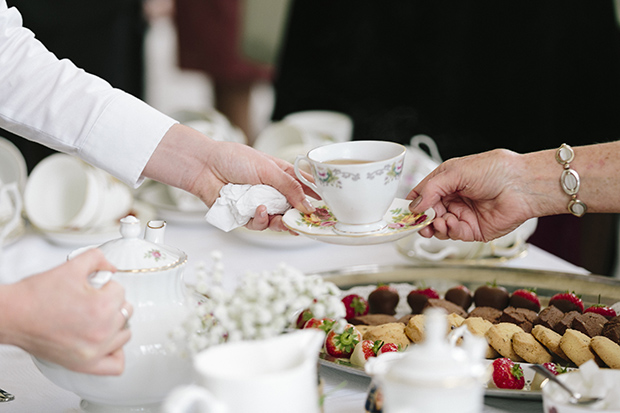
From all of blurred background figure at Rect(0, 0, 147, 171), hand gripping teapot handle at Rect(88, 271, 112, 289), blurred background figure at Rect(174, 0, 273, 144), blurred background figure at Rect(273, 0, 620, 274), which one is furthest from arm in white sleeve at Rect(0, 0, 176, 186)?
blurred background figure at Rect(174, 0, 273, 144)

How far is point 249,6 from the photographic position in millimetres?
5531

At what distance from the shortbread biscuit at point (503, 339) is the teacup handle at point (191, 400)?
2.39ft

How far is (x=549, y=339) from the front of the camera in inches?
50.4

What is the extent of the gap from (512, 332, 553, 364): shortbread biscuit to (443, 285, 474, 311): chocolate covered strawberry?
263 millimetres

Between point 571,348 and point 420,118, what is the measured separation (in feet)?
9.96

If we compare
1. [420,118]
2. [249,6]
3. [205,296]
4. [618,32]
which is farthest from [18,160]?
[249,6]

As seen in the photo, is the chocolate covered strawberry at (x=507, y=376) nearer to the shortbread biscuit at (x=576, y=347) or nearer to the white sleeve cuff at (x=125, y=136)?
the shortbread biscuit at (x=576, y=347)

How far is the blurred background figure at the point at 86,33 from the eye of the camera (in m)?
3.23

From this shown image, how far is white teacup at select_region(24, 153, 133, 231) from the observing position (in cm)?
219

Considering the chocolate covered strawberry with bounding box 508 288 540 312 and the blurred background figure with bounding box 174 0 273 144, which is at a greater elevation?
the blurred background figure with bounding box 174 0 273 144

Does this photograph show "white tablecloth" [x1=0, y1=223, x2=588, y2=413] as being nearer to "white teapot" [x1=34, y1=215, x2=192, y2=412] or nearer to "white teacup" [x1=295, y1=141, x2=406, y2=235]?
"white teacup" [x1=295, y1=141, x2=406, y2=235]

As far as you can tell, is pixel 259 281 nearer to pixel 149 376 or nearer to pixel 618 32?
pixel 149 376

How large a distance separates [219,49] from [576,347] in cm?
440

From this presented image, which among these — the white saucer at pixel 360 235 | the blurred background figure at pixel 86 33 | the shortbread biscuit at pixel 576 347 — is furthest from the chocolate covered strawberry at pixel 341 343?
the blurred background figure at pixel 86 33
